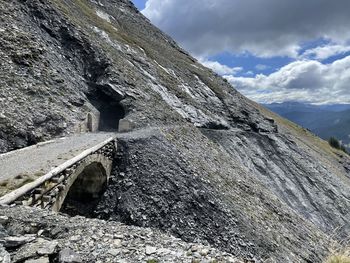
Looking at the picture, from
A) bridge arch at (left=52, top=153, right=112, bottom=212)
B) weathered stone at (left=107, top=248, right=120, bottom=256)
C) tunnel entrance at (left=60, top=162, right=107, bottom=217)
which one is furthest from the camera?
tunnel entrance at (left=60, top=162, right=107, bottom=217)

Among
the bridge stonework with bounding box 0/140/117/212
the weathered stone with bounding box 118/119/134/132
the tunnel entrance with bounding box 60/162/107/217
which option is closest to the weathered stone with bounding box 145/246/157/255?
the bridge stonework with bounding box 0/140/117/212

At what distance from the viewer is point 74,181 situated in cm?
2170

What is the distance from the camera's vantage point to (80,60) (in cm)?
4272

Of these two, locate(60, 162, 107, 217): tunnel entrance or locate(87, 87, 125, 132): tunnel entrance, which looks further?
locate(87, 87, 125, 132): tunnel entrance

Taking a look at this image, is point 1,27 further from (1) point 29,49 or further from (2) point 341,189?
(2) point 341,189

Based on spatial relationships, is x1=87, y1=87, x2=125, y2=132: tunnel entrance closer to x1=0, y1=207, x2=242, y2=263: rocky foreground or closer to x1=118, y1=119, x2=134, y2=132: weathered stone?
x1=118, y1=119, x2=134, y2=132: weathered stone

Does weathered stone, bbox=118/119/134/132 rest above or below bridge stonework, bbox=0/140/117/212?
above

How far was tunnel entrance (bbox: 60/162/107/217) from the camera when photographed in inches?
945

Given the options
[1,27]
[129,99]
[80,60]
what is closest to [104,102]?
[129,99]

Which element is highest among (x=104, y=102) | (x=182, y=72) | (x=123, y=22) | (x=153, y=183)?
(x=123, y=22)

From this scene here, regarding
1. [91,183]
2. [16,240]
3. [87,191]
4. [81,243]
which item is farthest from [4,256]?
[87,191]

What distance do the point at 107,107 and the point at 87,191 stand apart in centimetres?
1810

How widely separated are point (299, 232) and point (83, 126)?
2189 cm

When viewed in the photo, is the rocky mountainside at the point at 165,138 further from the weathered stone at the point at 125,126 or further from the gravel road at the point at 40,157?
the gravel road at the point at 40,157
